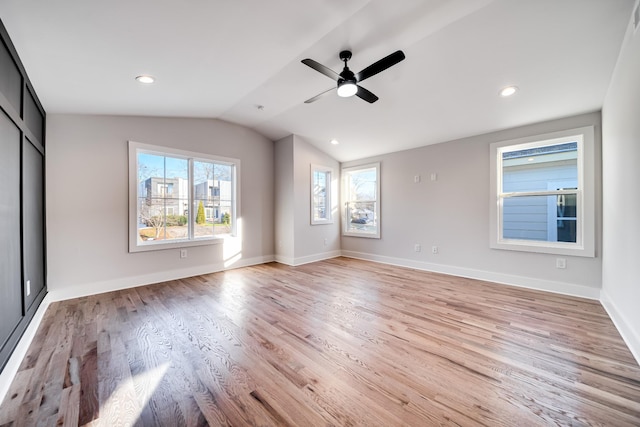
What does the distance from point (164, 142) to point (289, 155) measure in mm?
2155

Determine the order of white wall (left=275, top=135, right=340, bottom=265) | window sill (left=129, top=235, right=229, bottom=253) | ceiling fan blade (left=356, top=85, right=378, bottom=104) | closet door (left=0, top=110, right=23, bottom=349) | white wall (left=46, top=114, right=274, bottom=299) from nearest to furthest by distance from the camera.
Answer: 1. closet door (left=0, top=110, right=23, bottom=349)
2. ceiling fan blade (left=356, top=85, right=378, bottom=104)
3. white wall (left=46, top=114, right=274, bottom=299)
4. window sill (left=129, top=235, right=229, bottom=253)
5. white wall (left=275, top=135, right=340, bottom=265)

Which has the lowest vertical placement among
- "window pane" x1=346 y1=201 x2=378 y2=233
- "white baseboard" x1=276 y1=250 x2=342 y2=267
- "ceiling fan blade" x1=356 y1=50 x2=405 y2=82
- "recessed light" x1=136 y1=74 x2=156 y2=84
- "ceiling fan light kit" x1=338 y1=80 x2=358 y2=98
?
"white baseboard" x1=276 y1=250 x2=342 y2=267

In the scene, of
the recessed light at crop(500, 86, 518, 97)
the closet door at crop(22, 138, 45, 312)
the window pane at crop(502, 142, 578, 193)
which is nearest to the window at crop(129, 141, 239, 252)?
the closet door at crop(22, 138, 45, 312)

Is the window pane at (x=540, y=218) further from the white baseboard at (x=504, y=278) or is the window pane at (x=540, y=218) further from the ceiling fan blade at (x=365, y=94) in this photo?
the ceiling fan blade at (x=365, y=94)

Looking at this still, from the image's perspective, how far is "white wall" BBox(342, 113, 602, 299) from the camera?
3289 mm

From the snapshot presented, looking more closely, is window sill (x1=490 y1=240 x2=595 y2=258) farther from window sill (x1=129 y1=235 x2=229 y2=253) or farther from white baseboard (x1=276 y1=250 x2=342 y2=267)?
window sill (x1=129 y1=235 x2=229 y2=253)

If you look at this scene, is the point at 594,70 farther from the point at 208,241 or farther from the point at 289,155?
the point at 208,241

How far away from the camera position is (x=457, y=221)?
167 inches

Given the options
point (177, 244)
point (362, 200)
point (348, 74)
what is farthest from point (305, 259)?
point (348, 74)

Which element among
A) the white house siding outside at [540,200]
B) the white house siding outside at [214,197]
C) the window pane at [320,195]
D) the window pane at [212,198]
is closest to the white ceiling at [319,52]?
the white house siding outside at [540,200]

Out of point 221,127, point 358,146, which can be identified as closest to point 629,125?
point 358,146

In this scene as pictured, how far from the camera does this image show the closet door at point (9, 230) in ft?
5.74

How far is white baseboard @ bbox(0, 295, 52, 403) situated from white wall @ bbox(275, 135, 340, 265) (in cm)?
340

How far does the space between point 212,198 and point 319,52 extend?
315cm
